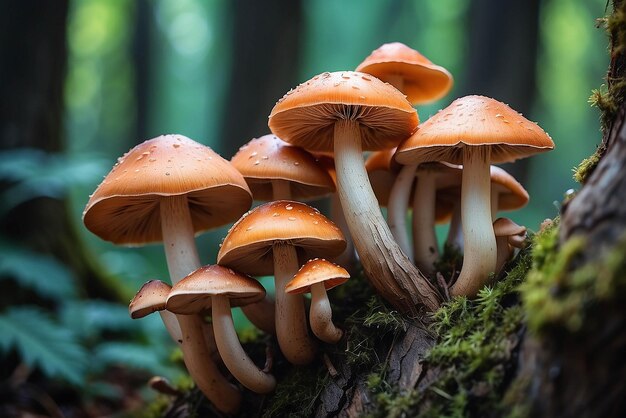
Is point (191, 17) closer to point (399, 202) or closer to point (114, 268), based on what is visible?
point (114, 268)

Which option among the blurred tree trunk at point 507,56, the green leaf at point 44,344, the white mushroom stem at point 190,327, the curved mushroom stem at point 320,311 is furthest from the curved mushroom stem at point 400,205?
the blurred tree trunk at point 507,56

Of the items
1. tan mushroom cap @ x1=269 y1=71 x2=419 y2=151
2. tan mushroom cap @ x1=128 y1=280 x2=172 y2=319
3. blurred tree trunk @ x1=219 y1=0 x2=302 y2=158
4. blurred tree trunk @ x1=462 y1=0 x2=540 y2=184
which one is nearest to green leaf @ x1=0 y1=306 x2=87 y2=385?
tan mushroom cap @ x1=128 y1=280 x2=172 y2=319

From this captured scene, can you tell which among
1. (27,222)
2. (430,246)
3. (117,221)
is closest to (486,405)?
(430,246)

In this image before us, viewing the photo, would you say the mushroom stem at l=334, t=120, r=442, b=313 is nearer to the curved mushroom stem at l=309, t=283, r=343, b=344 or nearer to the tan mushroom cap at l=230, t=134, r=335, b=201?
the tan mushroom cap at l=230, t=134, r=335, b=201

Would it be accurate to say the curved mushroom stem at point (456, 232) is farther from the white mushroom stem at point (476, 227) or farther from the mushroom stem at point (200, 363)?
the mushroom stem at point (200, 363)

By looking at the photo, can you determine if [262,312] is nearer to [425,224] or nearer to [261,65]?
[425,224]

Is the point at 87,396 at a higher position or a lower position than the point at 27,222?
lower
